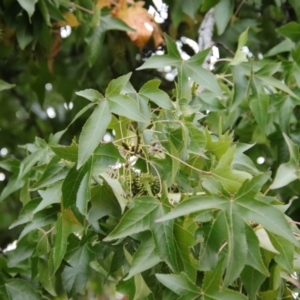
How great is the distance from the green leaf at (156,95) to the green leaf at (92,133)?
131 mm

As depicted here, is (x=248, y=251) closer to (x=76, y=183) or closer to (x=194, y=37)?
(x=76, y=183)

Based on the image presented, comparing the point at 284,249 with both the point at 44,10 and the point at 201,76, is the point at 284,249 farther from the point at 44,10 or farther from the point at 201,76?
the point at 44,10

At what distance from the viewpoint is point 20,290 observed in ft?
5.68

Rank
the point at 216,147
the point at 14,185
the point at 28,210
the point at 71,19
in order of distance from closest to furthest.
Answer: the point at 216,147, the point at 28,210, the point at 14,185, the point at 71,19

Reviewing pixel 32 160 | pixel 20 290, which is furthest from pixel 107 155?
pixel 20 290

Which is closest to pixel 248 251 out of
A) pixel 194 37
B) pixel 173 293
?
pixel 173 293

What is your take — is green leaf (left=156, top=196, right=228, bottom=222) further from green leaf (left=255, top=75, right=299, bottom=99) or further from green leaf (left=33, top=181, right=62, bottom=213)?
green leaf (left=255, top=75, right=299, bottom=99)

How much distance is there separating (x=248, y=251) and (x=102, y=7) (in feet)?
4.32

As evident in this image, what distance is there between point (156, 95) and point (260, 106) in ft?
1.48

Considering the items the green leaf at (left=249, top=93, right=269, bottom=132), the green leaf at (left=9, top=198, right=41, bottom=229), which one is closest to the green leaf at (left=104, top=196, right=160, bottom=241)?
the green leaf at (left=9, top=198, right=41, bottom=229)

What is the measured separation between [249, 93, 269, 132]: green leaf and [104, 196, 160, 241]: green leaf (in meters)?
0.60

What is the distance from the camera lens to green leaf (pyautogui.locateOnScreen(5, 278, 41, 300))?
5.66 feet

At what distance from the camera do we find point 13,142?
3.00 meters

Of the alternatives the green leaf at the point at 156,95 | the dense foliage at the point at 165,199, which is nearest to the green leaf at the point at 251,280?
the dense foliage at the point at 165,199
